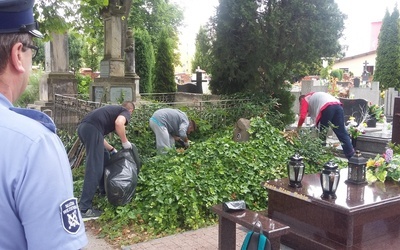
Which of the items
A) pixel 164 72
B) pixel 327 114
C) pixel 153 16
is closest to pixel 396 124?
pixel 327 114

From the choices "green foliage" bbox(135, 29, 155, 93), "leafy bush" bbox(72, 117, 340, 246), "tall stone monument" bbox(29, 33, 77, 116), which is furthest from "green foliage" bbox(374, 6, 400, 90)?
"leafy bush" bbox(72, 117, 340, 246)

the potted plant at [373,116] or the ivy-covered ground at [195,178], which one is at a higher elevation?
the potted plant at [373,116]

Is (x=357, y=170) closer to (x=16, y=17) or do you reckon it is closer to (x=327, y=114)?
(x=327, y=114)

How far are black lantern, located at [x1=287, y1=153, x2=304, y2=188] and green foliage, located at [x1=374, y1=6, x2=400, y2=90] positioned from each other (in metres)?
22.2

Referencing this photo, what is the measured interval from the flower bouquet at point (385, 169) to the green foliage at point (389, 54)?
21297mm


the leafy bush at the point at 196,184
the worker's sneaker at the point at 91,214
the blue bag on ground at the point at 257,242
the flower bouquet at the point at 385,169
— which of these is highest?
the flower bouquet at the point at 385,169

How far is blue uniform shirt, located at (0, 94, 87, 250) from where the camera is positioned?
3.46 feet

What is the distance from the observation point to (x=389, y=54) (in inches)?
988

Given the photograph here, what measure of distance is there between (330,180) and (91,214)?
3192 mm

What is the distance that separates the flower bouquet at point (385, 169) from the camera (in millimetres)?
4891

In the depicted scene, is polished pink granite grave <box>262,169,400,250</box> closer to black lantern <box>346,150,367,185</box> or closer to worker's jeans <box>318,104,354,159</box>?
black lantern <box>346,150,367,185</box>

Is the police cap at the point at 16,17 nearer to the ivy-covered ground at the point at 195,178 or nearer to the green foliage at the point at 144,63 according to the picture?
the ivy-covered ground at the point at 195,178

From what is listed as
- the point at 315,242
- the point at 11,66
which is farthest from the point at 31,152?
the point at 315,242

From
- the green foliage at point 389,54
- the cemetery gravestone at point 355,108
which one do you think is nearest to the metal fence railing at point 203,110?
the cemetery gravestone at point 355,108
